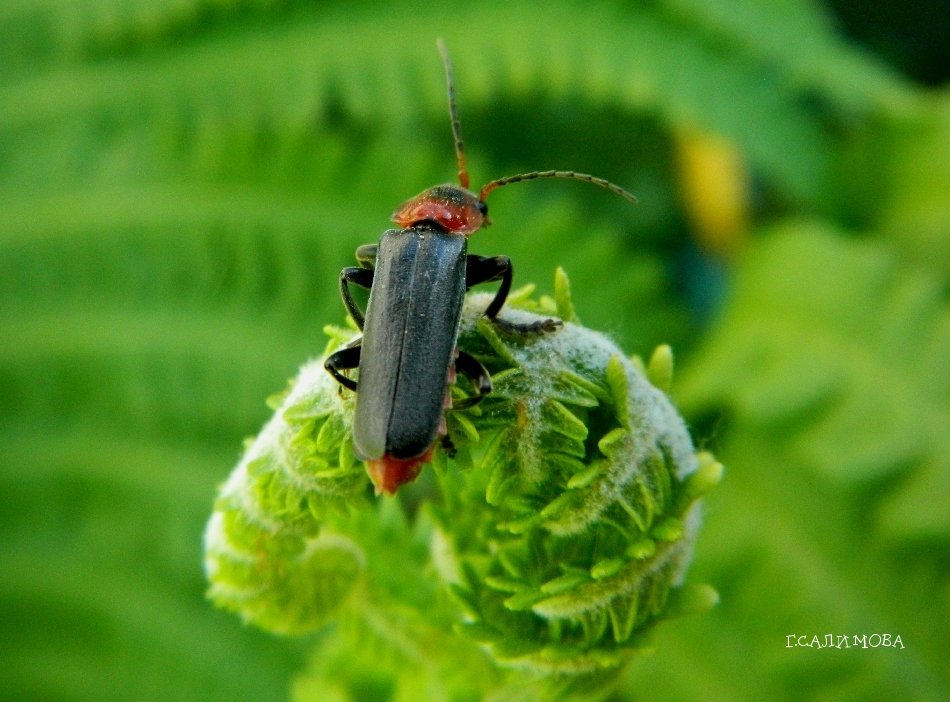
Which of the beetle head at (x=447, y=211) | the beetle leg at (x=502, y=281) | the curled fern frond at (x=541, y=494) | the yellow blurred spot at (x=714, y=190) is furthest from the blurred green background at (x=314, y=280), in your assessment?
the curled fern frond at (x=541, y=494)

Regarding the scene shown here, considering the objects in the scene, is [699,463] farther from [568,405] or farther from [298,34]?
[298,34]

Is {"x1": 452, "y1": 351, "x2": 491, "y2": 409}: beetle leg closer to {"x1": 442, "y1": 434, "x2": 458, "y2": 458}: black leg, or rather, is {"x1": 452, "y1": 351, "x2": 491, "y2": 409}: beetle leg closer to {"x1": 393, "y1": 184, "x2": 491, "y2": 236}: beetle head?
{"x1": 442, "y1": 434, "x2": 458, "y2": 458}: black leg

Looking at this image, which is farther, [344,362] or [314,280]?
[314,280]

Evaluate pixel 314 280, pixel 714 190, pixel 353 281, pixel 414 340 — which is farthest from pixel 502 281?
pixel 714 190

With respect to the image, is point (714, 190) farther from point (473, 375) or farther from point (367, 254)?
point (473, 375)

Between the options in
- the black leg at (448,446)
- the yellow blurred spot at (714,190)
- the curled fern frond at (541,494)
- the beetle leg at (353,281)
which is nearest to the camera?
the curled fern frond at (541,494)

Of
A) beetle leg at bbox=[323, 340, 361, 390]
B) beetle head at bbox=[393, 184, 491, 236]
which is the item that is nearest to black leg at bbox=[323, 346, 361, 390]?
beetle leg at bbox=[323, 340, 361, 390]

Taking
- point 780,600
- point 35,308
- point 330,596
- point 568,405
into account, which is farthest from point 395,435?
point 35,308

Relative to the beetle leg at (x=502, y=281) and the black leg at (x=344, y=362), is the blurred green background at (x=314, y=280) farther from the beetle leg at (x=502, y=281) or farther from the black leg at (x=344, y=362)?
the black leg at (x=344, y=362)
